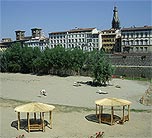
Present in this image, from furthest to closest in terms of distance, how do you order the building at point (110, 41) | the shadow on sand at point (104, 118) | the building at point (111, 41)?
the building at point (110, 41)
the building at point (111, 41)
the shadow on sand at point (104, 118)

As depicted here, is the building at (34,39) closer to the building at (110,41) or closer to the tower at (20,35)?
the tower at (20,35)

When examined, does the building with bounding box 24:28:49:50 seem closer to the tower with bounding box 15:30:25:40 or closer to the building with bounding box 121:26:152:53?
the tower with bounding box 15:30:25:40

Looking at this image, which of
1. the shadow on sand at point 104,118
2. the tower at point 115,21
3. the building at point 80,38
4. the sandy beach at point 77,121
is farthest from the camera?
the tower at point 115,21

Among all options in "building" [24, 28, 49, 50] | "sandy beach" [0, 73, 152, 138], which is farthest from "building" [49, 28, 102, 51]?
"sandy beach" [0, 73, 152, 138]

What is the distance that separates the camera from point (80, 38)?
396 feet

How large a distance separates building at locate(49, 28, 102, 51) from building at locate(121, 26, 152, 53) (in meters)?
12.7

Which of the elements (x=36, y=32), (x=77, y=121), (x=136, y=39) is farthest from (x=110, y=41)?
(x=77, y=121)

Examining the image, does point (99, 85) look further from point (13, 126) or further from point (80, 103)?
point (13, 126)

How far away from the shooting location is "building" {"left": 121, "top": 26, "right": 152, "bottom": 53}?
10381cm

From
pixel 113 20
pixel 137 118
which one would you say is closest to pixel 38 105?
pixel 137 118

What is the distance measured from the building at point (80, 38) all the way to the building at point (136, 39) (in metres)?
12.7

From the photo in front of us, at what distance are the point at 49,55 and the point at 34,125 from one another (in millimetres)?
47225

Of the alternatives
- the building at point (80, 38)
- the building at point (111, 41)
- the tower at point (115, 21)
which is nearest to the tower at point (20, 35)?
the building at point (80, 38)

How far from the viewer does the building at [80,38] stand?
117m
